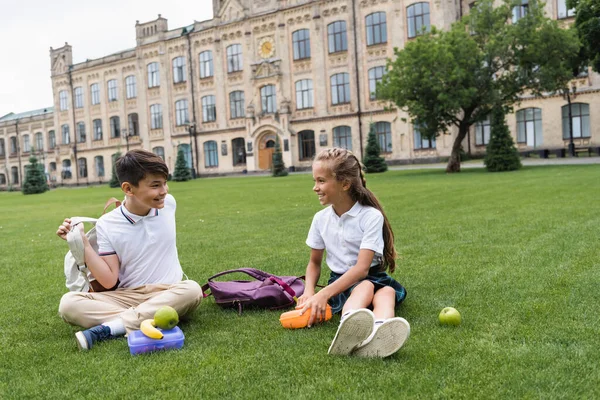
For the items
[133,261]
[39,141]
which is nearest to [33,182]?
[39,141]

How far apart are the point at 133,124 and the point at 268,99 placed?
14383 millimetres

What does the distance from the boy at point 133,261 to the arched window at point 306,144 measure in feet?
121

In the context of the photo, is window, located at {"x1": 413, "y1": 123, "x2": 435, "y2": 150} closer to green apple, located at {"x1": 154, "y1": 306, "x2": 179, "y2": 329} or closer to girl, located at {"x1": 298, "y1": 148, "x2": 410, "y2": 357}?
girl, located at {"x1": 298, "y1": 148, "x2": 410, "y2": 357}

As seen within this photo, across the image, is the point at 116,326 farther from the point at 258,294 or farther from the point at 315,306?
the point at 315,306

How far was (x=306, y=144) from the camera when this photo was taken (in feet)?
136

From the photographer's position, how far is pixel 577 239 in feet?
22.9

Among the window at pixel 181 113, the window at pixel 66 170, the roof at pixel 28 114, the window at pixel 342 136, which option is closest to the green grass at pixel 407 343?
the window at pixel 342 136

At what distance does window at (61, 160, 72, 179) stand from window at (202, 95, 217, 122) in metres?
17.8

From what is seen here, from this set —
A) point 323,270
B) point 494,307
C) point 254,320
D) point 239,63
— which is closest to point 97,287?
point 254,320

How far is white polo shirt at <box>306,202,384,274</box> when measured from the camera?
4324 millimetres

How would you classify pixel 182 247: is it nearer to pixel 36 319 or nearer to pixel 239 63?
pixel 36 319

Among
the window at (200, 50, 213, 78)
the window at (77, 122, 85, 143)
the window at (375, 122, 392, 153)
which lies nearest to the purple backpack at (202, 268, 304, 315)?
the window at (375, 122, 392, 153)

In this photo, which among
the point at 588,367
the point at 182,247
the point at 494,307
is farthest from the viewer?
the point at 182,247

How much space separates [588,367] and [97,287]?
11.0 ft
